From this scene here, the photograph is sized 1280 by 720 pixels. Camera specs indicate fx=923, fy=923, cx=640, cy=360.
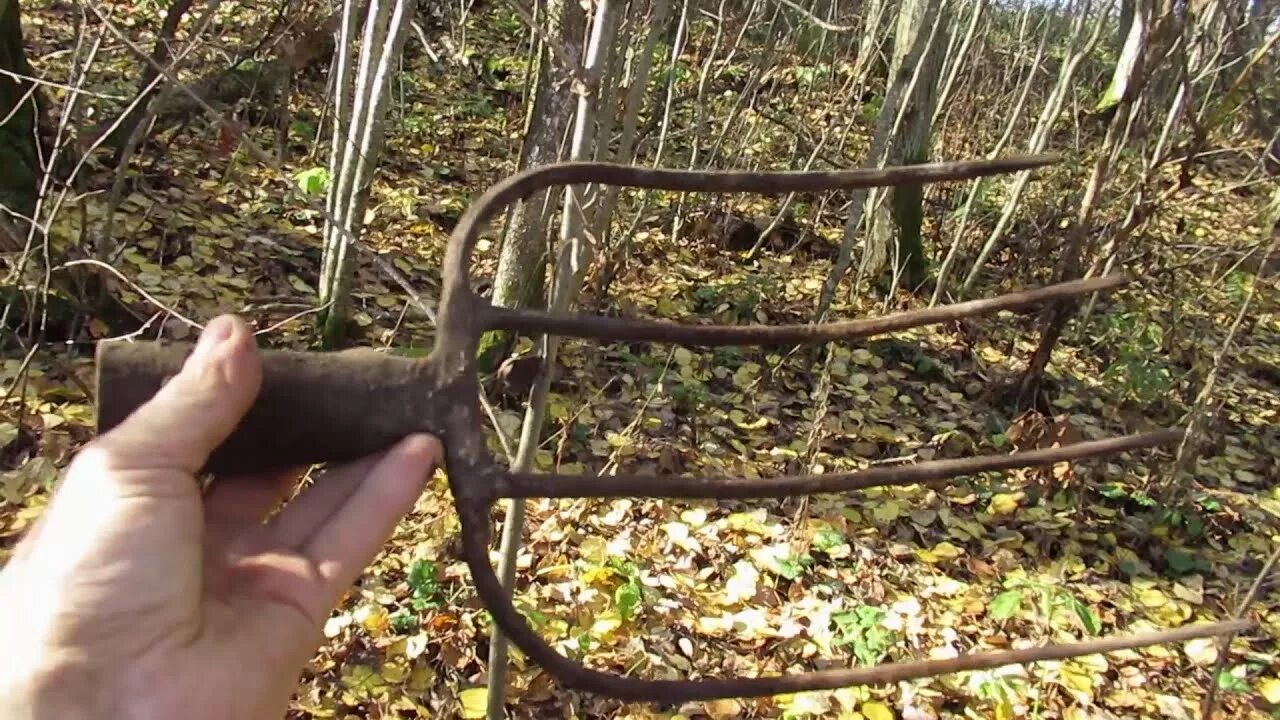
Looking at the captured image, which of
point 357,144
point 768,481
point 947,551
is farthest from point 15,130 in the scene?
point 947,551

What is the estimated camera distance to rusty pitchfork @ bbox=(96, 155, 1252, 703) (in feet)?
3.59

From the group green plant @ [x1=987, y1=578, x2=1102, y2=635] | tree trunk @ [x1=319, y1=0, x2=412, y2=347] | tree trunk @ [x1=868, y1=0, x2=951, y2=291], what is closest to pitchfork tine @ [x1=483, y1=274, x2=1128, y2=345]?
green plant @ [x1=987, y1=578, x2=1102, y2=635]

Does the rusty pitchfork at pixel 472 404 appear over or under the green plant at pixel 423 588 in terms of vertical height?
over

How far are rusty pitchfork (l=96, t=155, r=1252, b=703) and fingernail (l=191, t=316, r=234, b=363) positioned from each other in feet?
Answer: 0.11

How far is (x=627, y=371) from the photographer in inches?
134

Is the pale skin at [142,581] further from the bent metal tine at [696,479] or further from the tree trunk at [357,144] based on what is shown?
the tree trunk at [357,144]

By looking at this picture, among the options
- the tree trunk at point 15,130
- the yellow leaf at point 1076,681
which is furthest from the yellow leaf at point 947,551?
the tree trunk at point 15,130

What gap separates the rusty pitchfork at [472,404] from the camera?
3.59ft

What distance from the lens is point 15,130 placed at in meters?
3.09

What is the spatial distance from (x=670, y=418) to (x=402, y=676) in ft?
4.49

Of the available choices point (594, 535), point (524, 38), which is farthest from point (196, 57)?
point (594, 535)

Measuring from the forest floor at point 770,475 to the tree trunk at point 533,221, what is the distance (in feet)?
0.83

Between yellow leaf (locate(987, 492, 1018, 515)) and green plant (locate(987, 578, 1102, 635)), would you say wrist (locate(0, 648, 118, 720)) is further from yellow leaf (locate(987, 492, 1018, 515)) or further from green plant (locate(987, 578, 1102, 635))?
yellow leaf (locate(987, 492, 1018, 515))

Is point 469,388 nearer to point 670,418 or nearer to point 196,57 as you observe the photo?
point 670,418
